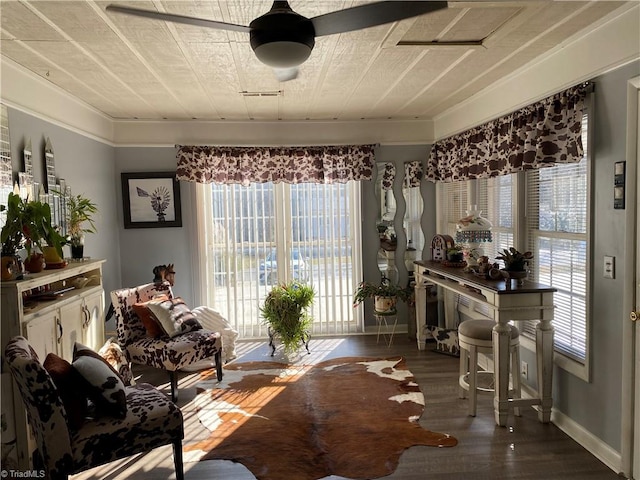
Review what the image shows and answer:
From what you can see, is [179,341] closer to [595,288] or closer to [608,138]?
[595,288]

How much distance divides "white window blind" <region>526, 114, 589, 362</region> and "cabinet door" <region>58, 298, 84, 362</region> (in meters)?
3.29

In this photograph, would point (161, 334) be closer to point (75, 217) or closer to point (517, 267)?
point (75, 217)

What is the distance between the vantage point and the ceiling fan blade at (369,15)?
1.54m

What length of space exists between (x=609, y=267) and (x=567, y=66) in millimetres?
1298

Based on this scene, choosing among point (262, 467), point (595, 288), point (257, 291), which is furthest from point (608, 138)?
point (257, 291)

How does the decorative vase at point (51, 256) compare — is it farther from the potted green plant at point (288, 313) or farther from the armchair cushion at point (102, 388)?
the potted green plant at point (288, 313)

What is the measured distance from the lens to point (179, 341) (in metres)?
3.80

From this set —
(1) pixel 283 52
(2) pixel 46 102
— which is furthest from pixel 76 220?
(1) pixel 283 52

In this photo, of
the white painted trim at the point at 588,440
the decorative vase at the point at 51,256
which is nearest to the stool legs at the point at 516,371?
the white painted trim at the point at 588,440

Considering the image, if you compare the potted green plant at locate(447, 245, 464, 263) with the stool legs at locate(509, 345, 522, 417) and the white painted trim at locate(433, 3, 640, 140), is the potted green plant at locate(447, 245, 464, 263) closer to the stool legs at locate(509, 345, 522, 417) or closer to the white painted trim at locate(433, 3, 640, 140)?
the stool legs at locate(509, 345, 522, 417)

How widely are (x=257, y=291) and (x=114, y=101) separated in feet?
8.19

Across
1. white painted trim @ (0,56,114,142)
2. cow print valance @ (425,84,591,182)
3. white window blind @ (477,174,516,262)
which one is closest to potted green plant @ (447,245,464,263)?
white window blind @ (477,174,516,262)

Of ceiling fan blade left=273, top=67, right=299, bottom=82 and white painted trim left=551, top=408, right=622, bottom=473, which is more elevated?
ceiling fan blade left=273, top=67, right=299, bottom=82

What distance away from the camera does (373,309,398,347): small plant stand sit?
4.96m
